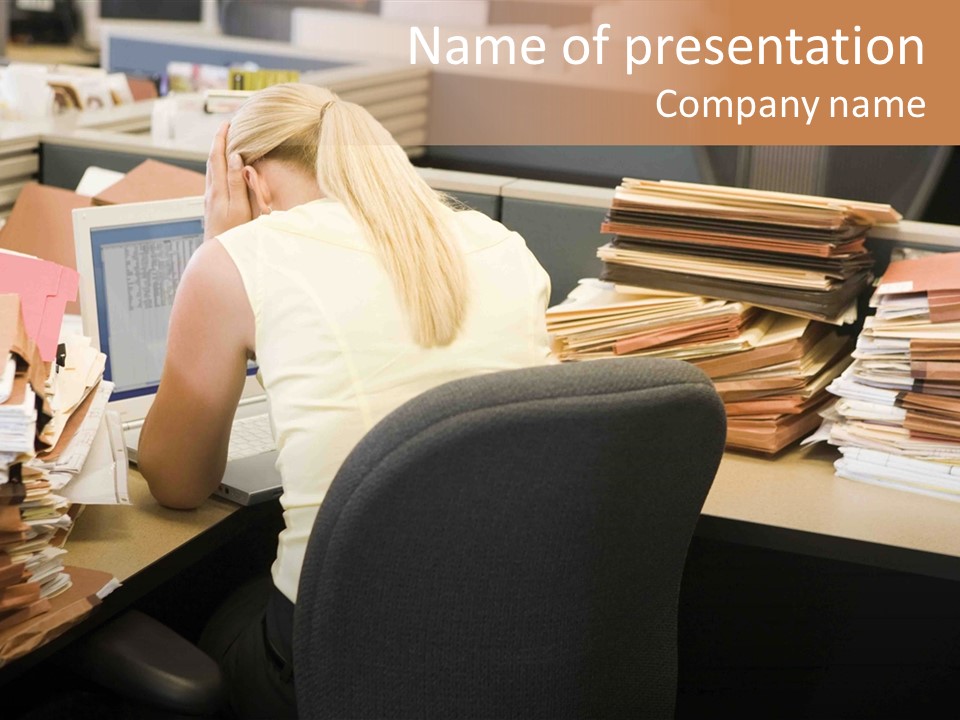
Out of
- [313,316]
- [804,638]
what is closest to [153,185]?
[313,316]

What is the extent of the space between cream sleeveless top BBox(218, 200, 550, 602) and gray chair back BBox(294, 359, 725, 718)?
300mm

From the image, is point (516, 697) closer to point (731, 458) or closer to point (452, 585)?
point (452, 585)

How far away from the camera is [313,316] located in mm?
1190

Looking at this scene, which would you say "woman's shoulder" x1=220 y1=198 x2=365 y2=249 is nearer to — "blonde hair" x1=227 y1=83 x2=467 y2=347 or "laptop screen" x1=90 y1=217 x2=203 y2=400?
"blonde hair" x1=227 y1=83 x2=467 y2=347

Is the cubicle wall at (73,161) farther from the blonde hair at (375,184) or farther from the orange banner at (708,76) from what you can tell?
the orange banner at (708,76)

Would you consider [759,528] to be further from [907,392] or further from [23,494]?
[23,494]

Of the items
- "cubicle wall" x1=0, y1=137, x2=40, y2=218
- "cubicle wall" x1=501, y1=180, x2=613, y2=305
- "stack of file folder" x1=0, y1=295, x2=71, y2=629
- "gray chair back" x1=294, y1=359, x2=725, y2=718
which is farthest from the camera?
"cubicle wall" x1=0, y1=137, x2=40, y2=218

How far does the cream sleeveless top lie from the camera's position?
3.90 feet

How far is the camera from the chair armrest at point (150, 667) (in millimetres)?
1080

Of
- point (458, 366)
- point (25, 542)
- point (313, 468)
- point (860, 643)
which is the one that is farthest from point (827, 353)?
point (25, 542)

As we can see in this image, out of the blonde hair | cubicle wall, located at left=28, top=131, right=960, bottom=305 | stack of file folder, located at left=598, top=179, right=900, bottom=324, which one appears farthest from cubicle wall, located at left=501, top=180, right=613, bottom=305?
the blonde hair

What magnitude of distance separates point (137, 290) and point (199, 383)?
14.4 inches

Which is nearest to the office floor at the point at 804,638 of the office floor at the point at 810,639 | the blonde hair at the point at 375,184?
the office floor at the point at 810,639

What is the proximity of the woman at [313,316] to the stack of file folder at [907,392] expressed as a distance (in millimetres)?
456
